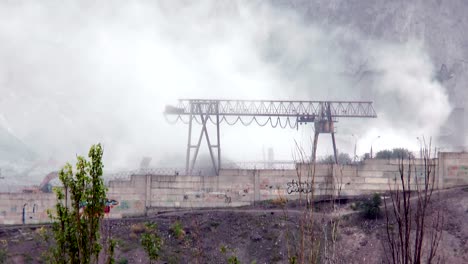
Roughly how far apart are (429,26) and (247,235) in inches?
2633

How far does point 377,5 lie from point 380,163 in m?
61.2

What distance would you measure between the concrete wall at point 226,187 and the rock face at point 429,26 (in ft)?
166

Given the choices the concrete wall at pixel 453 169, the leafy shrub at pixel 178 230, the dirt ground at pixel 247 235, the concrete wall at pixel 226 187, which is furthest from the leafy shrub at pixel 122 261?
the concrete wall at pixel 453 169

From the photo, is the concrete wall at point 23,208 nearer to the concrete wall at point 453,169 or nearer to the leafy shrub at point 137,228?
the leafy shrub at point 137,228

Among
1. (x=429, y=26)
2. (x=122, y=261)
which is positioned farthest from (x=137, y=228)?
(x=429, y=26)

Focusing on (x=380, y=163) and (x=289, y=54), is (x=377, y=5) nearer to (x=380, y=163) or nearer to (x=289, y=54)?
(x=289, y=54)

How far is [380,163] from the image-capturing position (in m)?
32.7

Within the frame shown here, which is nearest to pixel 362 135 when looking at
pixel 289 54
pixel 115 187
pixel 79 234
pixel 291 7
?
pixel 289 54

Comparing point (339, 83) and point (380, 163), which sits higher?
point (339, 83)

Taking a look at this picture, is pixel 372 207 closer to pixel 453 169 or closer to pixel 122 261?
pixel 453 169

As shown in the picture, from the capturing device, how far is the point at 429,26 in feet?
279

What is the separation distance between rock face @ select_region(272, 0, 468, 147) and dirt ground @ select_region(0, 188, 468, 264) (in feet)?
178

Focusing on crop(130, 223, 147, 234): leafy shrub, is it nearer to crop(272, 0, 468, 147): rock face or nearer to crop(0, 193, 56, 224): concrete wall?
crop(0, 193, 56, 224): concrete wall

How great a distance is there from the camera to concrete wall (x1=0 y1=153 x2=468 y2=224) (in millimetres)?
32375
